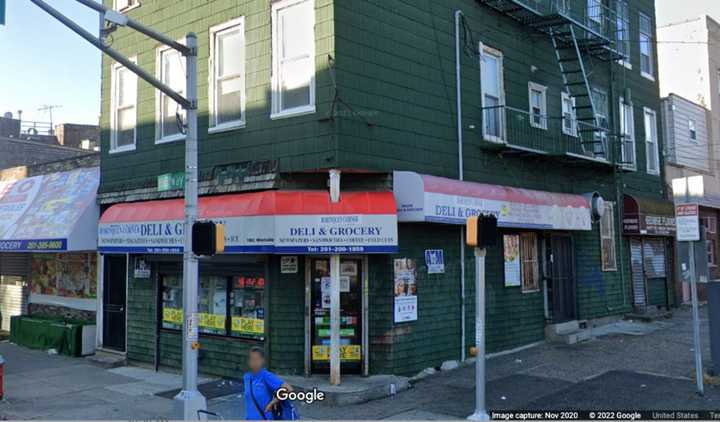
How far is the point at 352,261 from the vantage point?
1196 cm

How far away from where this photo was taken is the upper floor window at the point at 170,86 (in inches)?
574

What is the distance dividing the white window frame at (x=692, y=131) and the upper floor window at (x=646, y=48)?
333 centimetres

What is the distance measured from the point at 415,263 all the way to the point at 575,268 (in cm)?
665

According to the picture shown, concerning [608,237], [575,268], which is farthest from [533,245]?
[608,237]

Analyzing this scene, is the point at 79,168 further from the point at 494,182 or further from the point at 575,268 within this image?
the point at 575,268

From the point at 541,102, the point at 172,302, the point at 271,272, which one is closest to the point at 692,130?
the point at 541,102

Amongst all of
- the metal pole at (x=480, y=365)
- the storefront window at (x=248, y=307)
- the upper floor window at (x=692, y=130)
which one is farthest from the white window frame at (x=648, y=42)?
the storefront window at (x=248, y=307)

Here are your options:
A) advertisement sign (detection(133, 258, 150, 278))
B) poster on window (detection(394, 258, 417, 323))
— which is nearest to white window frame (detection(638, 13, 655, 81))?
poster on window (detection(394, 258, 417, 323))

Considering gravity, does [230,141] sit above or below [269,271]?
above

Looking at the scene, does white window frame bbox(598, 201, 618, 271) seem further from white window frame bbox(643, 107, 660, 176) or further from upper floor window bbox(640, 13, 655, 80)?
upper floor window bbox(640, 13, 655, 80)

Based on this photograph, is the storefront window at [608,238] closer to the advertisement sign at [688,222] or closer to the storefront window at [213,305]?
the advertisement sign at [688,222]

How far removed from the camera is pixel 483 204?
1316 cm

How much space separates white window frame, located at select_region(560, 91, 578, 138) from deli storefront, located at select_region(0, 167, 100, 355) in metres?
12.1

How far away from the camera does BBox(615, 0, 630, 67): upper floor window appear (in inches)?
783
